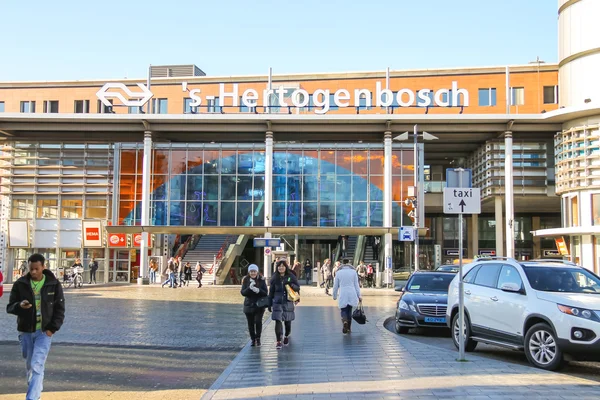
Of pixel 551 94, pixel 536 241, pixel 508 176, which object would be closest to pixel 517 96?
pixel 551 94

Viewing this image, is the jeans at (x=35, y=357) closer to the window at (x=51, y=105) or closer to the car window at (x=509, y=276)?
the car window at (x=509, y=276)

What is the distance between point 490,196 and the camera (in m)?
44.1

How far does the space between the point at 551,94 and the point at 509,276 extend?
128 feet

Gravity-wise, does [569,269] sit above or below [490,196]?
below

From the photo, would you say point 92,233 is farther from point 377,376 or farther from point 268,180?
point 377,376

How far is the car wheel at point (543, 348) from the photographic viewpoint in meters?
10.4

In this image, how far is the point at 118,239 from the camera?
45594 mm

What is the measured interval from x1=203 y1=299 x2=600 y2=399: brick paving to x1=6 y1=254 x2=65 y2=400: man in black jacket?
202cm

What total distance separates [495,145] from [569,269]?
3308cm

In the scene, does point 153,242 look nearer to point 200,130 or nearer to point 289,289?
point 200,130

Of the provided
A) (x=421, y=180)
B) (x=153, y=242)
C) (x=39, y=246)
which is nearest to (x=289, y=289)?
(x=421, y=180)

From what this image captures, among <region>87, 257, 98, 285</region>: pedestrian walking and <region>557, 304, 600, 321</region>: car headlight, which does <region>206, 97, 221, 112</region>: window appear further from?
<region>557, 304, 600, 321</region>: car headlight

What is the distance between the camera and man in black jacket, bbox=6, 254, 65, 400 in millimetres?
7719

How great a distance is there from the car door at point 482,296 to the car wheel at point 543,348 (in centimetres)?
124
